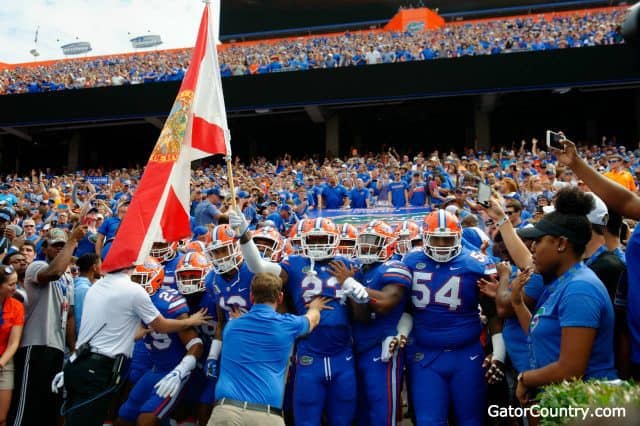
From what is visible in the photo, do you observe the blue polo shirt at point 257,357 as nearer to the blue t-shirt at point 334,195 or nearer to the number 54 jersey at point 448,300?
the number 54 jersey at point 448,300

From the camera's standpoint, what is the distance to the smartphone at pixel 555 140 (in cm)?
357

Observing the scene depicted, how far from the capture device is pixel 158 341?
5219 mm

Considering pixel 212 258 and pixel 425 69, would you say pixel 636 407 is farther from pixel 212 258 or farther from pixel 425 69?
pixel 425 69

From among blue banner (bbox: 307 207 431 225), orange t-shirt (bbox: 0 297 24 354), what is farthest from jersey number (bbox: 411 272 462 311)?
blue banner (bbox: 307 207 431 225)

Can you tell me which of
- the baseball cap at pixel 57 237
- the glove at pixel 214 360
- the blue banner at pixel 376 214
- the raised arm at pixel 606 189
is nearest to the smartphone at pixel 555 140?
→ the raised arm at pixel 606 189

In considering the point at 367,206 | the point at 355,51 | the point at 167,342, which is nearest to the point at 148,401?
the point at 167,342

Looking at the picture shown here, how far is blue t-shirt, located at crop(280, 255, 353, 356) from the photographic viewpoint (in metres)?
4.79

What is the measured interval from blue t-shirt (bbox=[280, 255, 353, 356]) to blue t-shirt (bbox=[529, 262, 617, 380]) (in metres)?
1.90

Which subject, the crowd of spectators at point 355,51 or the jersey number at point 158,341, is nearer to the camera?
the jersey number at point 158,341

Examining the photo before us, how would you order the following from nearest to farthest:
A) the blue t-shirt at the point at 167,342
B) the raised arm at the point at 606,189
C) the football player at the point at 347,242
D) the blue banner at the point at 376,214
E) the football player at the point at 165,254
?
the raised arm at the point at 606,189 < the blue t-shirt at the point at 167,342 < the football player at the point at 347,242 < the football player at the point at 165,254 < the blue banner at the point at 376,214

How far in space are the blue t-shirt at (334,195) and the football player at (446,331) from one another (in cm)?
870

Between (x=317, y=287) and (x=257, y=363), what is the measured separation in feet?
3.85

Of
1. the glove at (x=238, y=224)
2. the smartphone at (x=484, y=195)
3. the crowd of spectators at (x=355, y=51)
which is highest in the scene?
the crowd of spectators at (x=355, y=51)

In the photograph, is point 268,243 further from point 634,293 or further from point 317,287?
point 634,293
